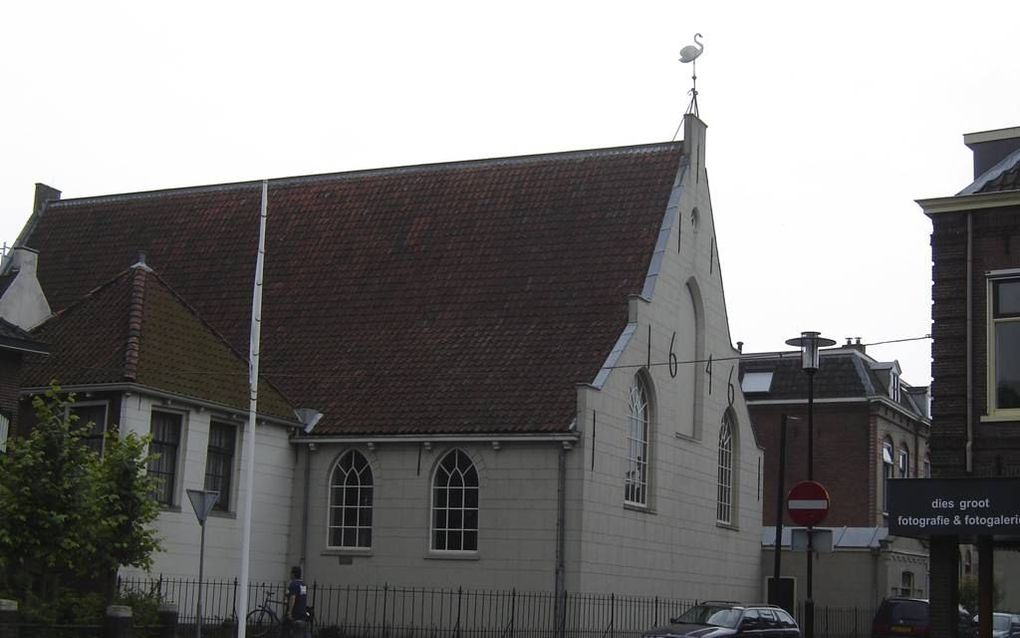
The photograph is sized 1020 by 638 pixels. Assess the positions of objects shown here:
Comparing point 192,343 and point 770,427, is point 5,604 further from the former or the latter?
point 770,427

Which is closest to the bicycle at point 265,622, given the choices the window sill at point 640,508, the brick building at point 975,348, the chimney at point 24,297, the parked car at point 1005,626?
the window sill at point 640,508

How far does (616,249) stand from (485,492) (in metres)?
A: 7.18

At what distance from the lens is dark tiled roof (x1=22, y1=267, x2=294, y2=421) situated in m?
30.0

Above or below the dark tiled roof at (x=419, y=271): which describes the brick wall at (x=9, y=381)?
below

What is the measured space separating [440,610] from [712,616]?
6.72 metres

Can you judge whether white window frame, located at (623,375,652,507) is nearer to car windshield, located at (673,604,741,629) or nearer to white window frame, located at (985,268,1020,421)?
car windshield, located at (673,604,741,629)

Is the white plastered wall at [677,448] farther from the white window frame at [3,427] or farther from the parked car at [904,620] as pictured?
the white window frame at [3,427]

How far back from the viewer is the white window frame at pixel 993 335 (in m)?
22.1

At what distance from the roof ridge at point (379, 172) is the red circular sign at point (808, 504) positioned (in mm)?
15574

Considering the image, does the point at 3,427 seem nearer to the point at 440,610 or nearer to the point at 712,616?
the point at 440,610

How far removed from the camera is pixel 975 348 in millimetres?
22375

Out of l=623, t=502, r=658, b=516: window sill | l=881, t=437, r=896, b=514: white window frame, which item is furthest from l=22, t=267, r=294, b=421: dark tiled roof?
l=881, t=437, r=896, b=514: white window frame

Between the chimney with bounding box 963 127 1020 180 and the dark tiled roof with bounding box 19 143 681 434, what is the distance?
1061cm

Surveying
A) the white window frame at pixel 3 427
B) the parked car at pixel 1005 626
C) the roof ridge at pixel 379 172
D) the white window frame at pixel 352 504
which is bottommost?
the parked car at pixel 1005 626
